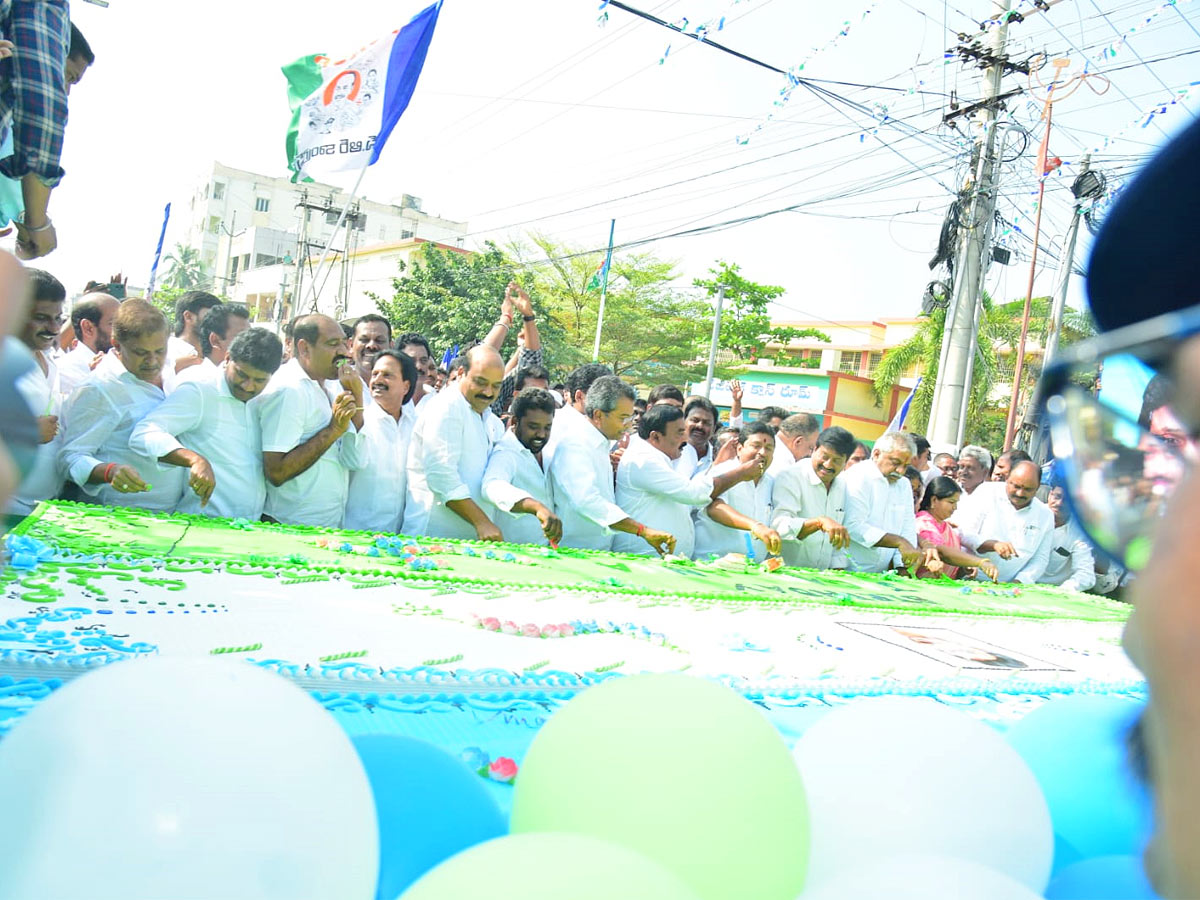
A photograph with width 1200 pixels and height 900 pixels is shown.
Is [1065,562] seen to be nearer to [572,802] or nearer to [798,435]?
[798,435]

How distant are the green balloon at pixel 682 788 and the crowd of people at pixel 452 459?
2224mm

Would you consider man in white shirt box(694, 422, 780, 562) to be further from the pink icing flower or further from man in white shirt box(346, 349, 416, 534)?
the pink icing flower

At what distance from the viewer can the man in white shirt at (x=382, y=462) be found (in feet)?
15.1

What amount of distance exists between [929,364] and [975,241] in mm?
7724

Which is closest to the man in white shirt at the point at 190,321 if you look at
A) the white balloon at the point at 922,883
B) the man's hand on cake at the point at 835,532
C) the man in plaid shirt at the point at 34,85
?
the man in plaid shirt at the point at 34,85

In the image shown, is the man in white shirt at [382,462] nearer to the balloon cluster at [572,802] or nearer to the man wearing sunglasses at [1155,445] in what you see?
the balloon cluster at [572,802]

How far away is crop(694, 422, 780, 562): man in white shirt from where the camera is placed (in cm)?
507

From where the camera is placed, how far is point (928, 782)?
137 cm

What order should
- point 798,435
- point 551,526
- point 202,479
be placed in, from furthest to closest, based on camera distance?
point 798,435
point 551,526
point 202,479

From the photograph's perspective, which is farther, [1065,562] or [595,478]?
[1065,562]

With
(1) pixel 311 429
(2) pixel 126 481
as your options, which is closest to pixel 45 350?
(2) pixel 126 481

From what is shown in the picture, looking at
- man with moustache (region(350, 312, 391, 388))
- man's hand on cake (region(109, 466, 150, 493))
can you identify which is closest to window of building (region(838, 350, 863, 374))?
man with moustache (region(350, 312, 391, 388))

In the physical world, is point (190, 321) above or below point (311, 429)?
above

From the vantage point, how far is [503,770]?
1.64 metres
